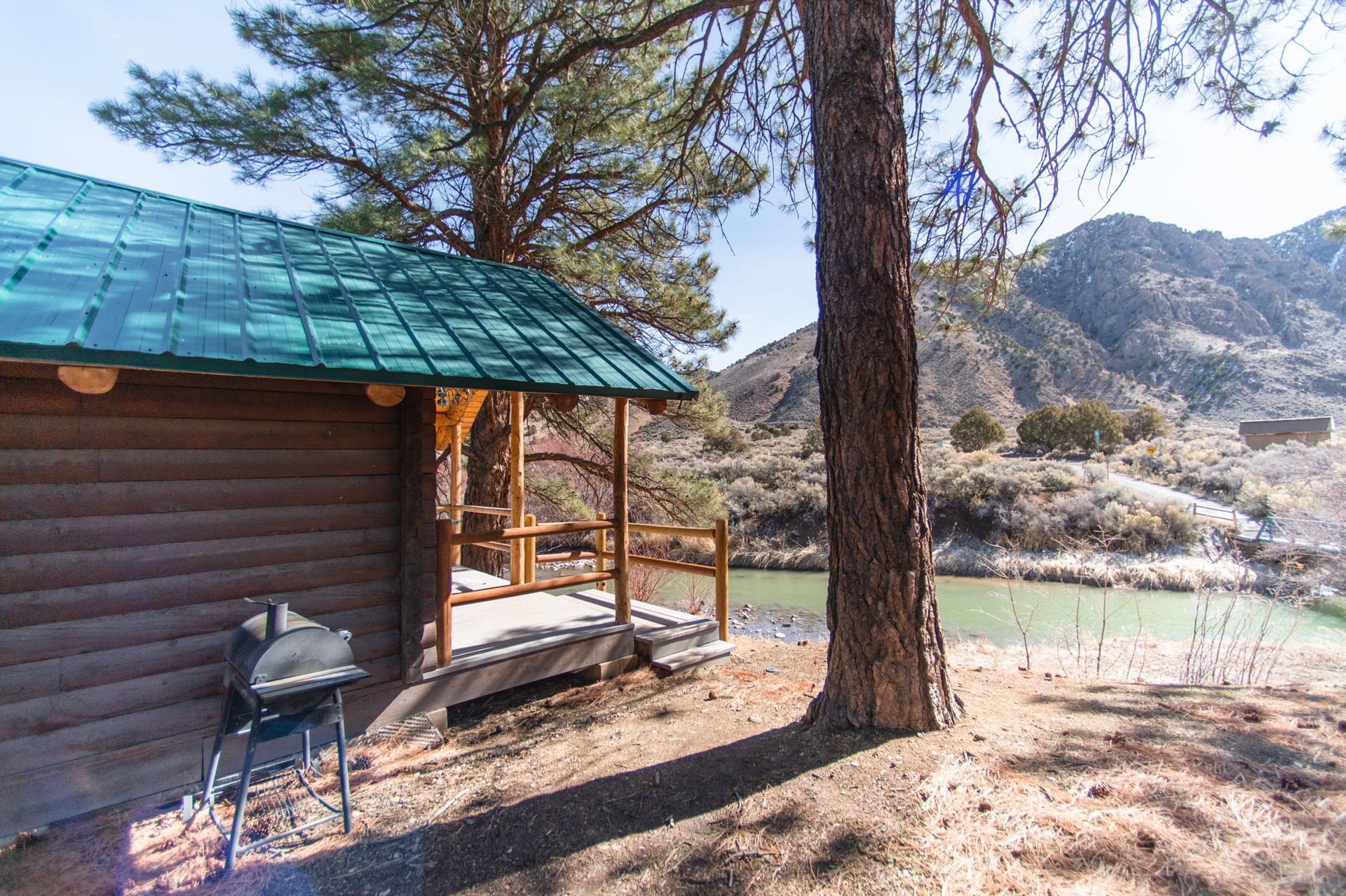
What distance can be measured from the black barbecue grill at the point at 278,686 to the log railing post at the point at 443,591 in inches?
37.2

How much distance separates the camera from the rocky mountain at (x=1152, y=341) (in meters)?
31.8

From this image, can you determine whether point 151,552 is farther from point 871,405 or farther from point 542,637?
point 871,405

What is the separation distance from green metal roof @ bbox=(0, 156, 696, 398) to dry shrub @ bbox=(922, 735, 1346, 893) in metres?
2.68

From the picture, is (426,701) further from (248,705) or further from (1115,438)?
(1115,438)

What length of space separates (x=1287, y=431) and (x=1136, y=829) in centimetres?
2562

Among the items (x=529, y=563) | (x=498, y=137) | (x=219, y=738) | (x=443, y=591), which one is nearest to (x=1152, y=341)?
(x=498, y=137)

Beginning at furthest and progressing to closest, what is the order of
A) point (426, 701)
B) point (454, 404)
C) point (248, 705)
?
point (454, 404)
point (426, 701)
point (248, 705)

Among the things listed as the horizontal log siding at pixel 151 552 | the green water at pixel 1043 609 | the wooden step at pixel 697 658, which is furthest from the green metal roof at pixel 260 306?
the green water at pixel 1043 609

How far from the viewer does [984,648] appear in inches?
294

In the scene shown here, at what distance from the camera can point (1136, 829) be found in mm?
2223

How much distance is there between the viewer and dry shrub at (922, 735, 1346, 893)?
197 centimetres

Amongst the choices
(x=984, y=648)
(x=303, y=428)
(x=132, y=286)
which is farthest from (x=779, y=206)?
(x=984, y=648)

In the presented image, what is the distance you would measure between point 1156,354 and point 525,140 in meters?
41.6

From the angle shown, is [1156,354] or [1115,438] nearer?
[1115,438]
